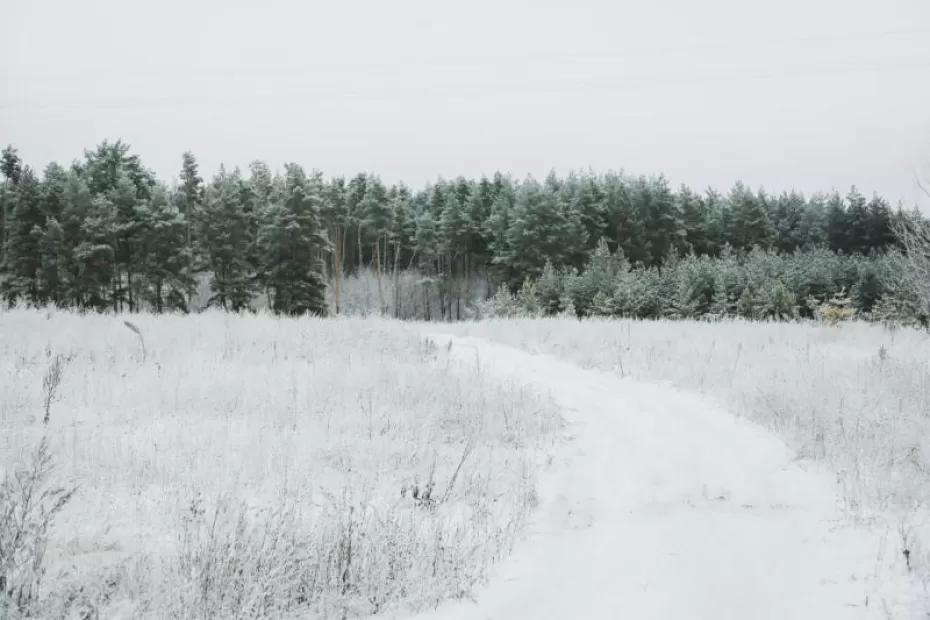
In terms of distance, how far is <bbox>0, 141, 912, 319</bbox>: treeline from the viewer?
33438mm

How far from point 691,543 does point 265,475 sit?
3193 millimetres

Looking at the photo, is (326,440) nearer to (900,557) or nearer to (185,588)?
(185,588)

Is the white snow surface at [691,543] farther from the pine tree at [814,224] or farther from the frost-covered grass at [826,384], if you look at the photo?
the pine tree at [814,224]

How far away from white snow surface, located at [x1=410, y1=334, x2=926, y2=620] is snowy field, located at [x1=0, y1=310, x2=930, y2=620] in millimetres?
20

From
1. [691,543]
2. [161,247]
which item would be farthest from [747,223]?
[691,543]

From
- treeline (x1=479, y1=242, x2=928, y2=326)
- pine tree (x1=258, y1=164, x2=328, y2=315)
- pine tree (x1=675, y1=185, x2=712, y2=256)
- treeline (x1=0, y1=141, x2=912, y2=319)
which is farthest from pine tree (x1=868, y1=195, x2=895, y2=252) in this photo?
pine tree (x1=258, y1=164, x2=328, y2=315)

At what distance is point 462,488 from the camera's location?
454 centimetres

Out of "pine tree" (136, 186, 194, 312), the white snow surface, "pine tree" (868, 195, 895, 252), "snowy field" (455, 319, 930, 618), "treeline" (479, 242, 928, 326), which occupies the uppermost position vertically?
"pine tree" (868, 195, 895, 252)

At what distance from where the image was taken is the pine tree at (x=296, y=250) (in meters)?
33.5

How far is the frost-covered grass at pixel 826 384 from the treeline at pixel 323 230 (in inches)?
465

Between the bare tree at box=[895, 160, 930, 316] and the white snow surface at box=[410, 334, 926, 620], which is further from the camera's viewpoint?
the bare tree at box=[895, 160, 930, 316]

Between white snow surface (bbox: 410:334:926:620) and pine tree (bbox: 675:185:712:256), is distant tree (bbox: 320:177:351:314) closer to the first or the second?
pine tree (bbox: 675:185:712:256)

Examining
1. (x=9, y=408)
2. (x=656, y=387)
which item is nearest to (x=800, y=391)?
(x=656, y=387)

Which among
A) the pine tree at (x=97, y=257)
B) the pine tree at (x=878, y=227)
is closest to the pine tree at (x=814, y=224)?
the pine tree at (x=878, y=227)
